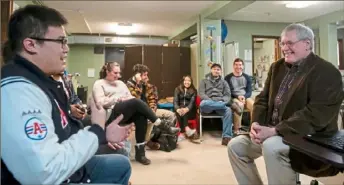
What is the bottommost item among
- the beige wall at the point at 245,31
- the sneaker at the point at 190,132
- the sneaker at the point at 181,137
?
the sneaker at the point at 181,137

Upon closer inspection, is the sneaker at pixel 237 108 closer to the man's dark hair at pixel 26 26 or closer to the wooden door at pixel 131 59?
the wooden door at pixel 131 59

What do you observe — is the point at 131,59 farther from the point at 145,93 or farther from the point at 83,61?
the point at 83,61

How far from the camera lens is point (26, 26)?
100 centimetres

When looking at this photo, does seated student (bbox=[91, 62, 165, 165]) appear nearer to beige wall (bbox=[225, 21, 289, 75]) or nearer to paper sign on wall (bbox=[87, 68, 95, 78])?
beige wall (bbox=[225, 21, 289, 75])

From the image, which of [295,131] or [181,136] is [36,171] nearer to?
[295,131]

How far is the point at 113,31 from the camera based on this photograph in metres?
8.07

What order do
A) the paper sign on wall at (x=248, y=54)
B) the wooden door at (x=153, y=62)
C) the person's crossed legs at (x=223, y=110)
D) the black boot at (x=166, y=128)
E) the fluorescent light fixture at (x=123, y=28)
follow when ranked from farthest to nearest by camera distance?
the fluorescent light fixture at (x=123, y=28), the paper sign on wall at (x=248, y=54), the wooden door at (x=153, y=62), the person's crossed legs at (x=223, y=110), the black boot at (x=166, y=128)

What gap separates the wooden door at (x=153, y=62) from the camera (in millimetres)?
6641

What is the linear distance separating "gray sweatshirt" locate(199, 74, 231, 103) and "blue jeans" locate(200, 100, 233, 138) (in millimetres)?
148

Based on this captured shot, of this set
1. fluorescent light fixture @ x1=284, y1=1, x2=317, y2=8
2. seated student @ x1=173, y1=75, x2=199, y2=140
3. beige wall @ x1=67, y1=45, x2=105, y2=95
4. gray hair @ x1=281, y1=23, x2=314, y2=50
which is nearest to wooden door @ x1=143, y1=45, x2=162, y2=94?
seated student @ x1=173, y1=75, x2=199, y2=140

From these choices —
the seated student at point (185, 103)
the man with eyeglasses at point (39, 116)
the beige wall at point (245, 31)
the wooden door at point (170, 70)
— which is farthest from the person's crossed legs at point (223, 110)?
the man with eyeglasses at point (39, 116)

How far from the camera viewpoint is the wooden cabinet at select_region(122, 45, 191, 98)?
6645mm

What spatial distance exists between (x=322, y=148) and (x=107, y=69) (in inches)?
111

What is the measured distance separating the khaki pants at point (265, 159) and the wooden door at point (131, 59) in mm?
4889
